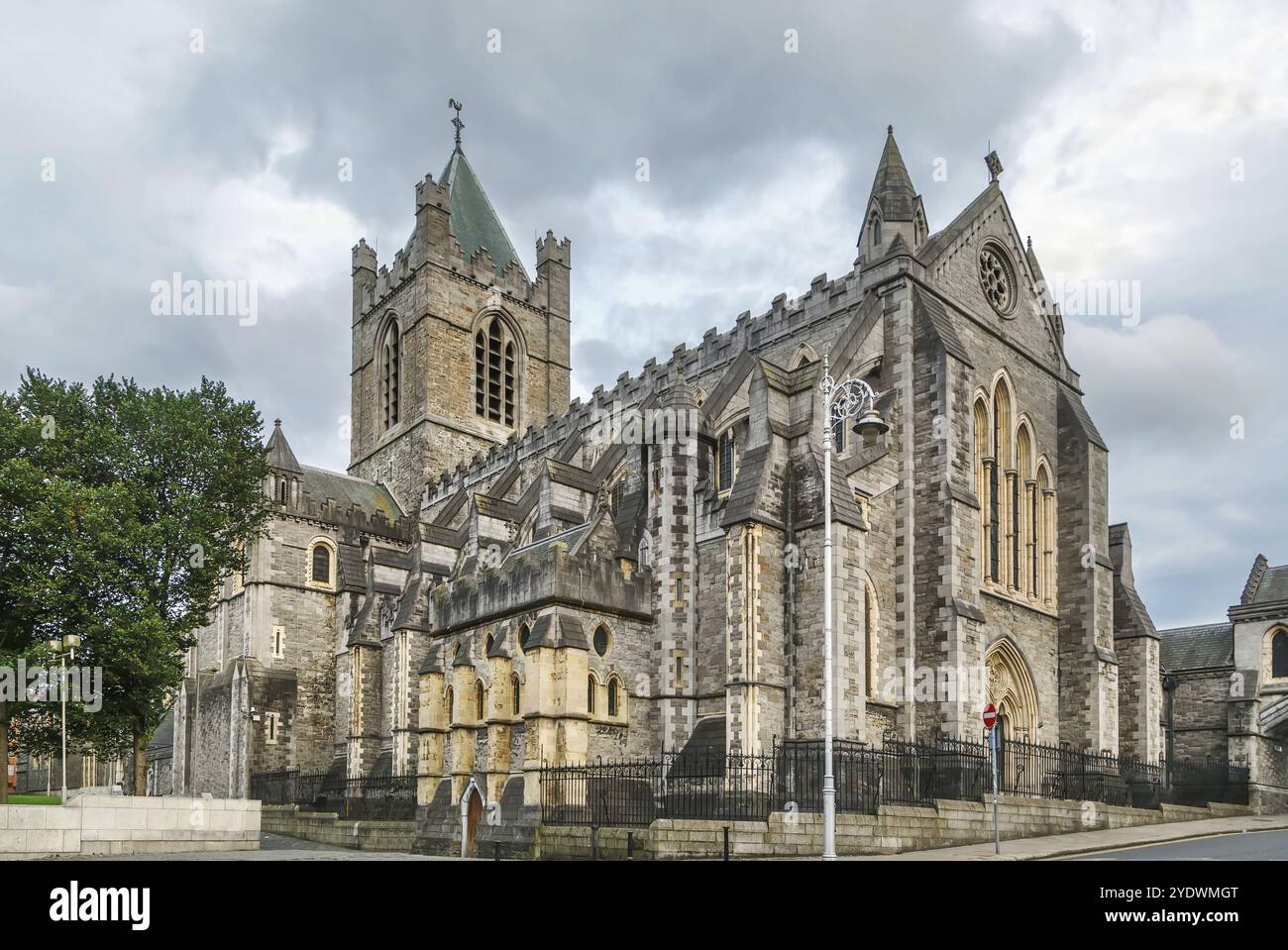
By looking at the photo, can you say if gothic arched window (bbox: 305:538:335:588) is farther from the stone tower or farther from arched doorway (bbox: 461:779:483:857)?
arched doorway (bbox: 461:779:483:857)

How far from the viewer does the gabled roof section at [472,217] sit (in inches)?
2205

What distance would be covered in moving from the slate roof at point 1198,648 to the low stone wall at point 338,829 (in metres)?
24.4

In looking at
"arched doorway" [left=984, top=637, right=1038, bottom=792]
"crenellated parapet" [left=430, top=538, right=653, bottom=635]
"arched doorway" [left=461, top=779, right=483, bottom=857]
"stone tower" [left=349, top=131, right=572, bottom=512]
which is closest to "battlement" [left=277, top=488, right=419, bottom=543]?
"stone tower" [left=349, top=131, right=572, bottom=512]

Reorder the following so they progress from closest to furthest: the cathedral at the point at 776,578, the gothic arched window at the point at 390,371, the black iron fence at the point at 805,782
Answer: the black iron fence at the point at 805,782, the cathedral at the point at 776,578, the gothic arched window at the point at 390,371

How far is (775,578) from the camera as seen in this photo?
25.0 metres

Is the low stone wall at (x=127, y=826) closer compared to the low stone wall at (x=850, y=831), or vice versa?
the low stone wall at (x=850, y=831)

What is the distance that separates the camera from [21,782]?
229 ft

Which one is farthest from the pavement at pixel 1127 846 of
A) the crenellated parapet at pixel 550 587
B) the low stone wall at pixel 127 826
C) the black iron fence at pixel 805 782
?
the low stone wall at pixel 127 826

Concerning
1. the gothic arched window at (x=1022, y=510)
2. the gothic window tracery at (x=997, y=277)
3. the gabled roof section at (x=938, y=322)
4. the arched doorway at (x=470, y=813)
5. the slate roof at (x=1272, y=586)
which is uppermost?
the gothic window tracery at (x=997, y=277)

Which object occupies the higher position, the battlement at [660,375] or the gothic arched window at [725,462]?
the battlement at [660,375]

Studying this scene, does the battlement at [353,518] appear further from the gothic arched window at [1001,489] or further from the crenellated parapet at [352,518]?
the gothic arched window at [1001,489]

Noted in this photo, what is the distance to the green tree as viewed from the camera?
28.3 metres

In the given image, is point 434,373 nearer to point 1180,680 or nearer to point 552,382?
point 552,382

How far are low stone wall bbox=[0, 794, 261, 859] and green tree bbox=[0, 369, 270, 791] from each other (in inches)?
180
